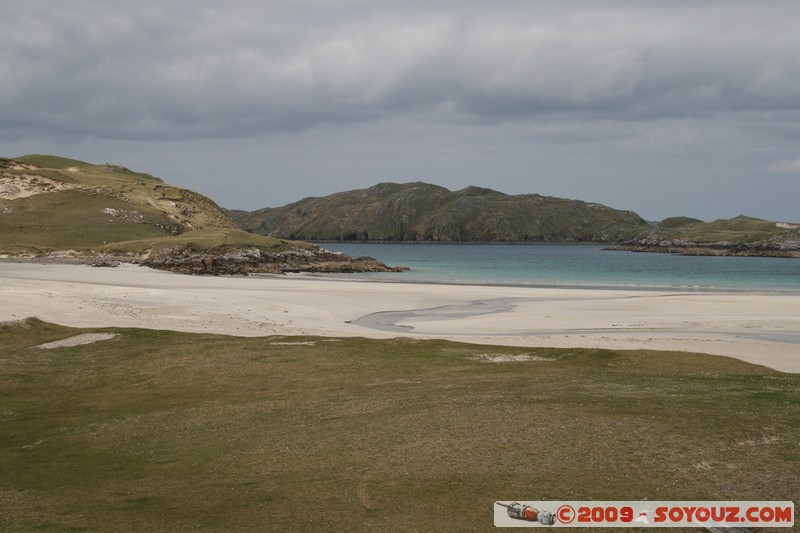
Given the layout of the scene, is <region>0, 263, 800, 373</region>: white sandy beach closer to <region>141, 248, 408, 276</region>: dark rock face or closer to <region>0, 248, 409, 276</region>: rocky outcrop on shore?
<region>141, 248, 408, 276</region>: dark rock face

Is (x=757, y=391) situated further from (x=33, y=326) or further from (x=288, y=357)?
(x=33, y=326)

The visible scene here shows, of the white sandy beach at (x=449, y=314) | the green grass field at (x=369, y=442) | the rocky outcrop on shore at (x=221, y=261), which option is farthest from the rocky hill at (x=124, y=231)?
the green grass field at (x=369, y=442)

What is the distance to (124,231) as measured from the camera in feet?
504

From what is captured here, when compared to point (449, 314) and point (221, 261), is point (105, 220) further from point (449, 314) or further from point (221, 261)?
point (449, 314)

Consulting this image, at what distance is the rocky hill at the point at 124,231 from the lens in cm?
12794

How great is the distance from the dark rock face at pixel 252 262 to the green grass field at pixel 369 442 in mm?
90436

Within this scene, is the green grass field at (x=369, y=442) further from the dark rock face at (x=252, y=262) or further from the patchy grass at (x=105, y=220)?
the patchy grass at (x=105, y=220)

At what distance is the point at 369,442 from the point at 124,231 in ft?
495

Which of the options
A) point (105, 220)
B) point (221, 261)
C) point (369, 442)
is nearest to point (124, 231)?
point (105, 220)

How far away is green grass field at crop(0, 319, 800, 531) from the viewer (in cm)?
1296

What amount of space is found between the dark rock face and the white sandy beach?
29.0m

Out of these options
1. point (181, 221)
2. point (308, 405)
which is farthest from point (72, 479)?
point (181, 221)

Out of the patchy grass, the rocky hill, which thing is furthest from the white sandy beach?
the patchy grass

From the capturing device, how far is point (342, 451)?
16750mm
